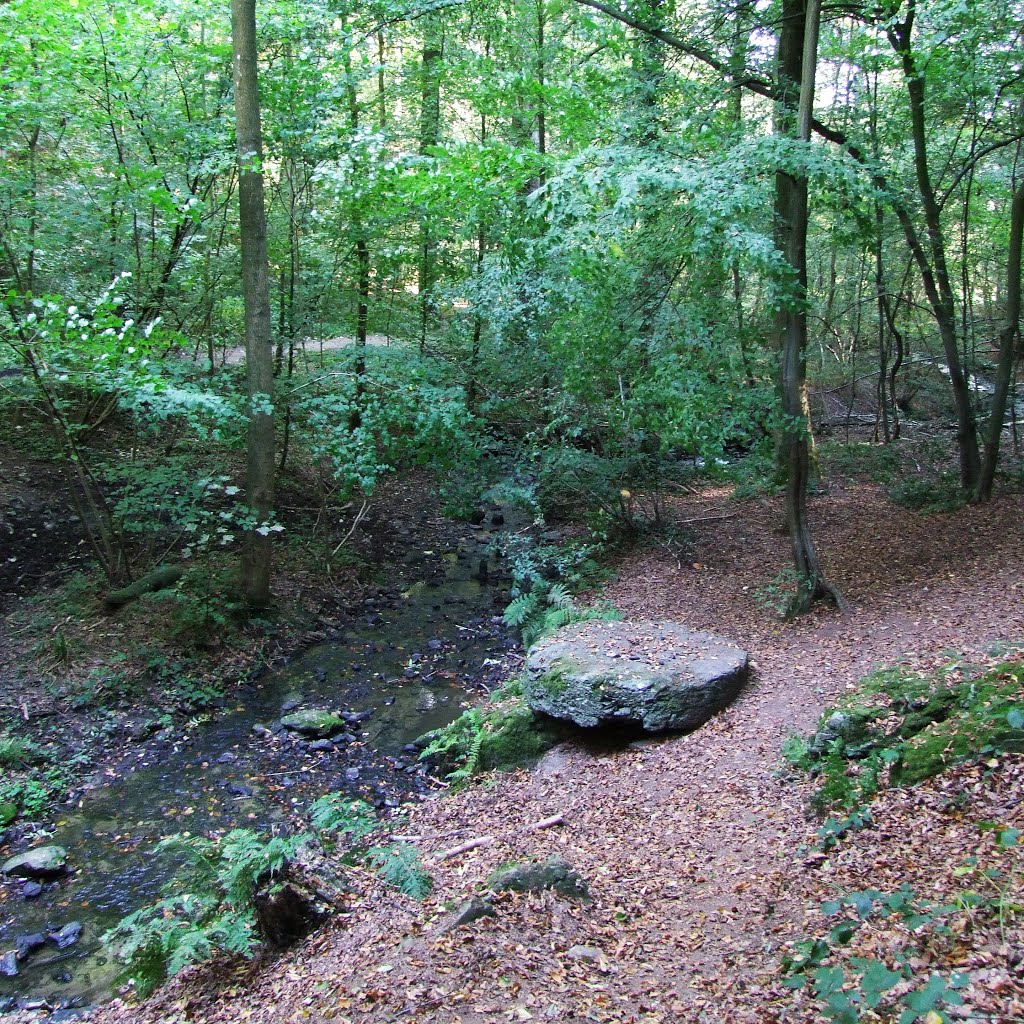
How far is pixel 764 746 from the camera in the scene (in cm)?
600

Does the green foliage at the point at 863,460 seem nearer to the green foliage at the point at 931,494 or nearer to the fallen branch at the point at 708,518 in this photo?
the green foliage at the point at 931,494

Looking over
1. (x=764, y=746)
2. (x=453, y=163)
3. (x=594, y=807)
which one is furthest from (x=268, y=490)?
(x=764, y=746)

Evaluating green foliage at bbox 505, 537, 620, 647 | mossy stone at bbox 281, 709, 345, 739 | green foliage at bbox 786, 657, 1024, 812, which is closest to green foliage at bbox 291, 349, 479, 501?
green foliage at bbox 505, 537, 620, 647

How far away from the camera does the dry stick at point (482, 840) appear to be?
217 inches

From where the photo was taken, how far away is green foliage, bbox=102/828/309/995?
4789 millimetres

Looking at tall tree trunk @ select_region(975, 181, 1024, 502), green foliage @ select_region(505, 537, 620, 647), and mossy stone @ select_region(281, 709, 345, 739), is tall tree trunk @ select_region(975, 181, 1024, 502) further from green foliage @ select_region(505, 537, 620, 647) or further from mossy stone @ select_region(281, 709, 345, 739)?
mossy stone @ select_region(281, 709, 345, 739)

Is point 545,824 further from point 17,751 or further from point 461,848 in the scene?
point 17,751

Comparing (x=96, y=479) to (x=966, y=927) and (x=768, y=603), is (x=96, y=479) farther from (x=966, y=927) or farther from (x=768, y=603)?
(x=966, y=927)

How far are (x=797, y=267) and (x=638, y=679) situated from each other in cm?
468

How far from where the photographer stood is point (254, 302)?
Result: 32.2ft

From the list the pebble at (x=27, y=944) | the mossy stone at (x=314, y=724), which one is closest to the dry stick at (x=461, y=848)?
the pebble at (x=27, y=944)

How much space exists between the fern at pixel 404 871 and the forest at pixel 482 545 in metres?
0.05

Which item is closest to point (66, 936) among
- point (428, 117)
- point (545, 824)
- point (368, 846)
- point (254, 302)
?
point (368, 846)

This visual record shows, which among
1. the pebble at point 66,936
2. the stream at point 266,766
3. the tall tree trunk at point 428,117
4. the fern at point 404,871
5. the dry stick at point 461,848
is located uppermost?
the tall tree trunk at point 428,117
